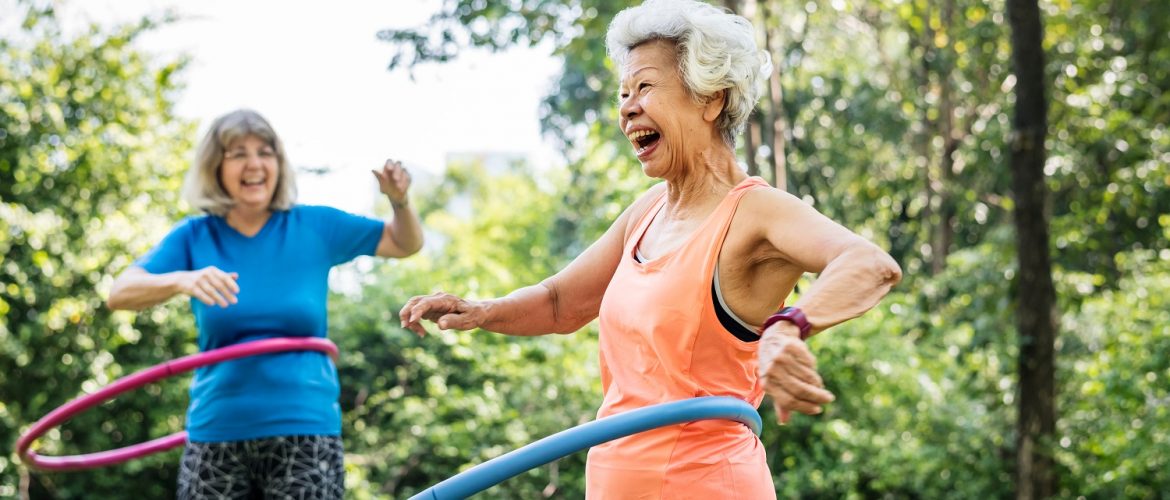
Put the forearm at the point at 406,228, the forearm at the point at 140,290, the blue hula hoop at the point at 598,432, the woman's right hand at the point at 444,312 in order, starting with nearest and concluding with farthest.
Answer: the blue hula hoop at the point at 598,432 < the woman's right hand at the point at 444,312 < the forearm at the point at 140,290 < the forearm at the point at 406,228

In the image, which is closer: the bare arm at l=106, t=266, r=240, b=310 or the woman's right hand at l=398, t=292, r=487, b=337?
the woman's right hand at l=398, t=292, r=487, b=337

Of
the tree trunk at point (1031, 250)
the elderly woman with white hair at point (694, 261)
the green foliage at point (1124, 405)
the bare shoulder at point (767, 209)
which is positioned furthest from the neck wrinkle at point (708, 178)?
the tree trunk at point (1031, 250)

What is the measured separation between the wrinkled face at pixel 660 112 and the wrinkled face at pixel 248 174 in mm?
1748

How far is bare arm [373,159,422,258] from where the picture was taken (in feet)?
12.3

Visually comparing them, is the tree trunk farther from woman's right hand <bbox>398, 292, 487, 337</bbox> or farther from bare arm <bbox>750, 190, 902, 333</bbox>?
bare arm <bbox>750, 190, 902, 333</bbox>

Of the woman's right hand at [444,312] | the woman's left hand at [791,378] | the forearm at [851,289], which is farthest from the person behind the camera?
the woman's right hand at [444,312]

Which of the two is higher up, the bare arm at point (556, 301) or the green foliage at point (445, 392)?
the bare arm at point (556, 301)

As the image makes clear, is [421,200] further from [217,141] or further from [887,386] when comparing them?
[217,141]

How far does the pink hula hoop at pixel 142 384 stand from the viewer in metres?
3.66

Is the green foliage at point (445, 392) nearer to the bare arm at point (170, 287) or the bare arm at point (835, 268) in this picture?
the bare arm at point (170, 287)

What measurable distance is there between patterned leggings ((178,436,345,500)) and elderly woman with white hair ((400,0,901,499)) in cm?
142

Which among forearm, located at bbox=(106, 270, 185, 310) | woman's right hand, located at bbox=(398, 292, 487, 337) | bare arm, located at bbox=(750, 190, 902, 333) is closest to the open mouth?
bare arm, located at bbox=(750, 190, 902, 333)

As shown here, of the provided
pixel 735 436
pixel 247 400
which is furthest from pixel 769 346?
pixel 247 400

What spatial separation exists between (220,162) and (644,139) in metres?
1.89
